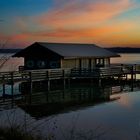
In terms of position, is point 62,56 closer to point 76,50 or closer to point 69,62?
point 69,62

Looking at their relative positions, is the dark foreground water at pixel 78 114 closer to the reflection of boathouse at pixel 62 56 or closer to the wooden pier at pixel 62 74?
the wooden pier at pixel 62 74

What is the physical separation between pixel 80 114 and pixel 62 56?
1862 centimetres

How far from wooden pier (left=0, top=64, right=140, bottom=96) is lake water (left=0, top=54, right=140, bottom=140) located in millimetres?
1754

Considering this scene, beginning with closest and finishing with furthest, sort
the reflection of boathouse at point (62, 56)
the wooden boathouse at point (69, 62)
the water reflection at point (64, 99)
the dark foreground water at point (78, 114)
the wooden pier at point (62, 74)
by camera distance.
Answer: the dark foreground water at point (78, 114) → the water reflection at point (64, 99) → the wooden pier at point (62, 74) → the wooden boathouse at point (69, 62) → the reflection of boathouse at point (62, 56)

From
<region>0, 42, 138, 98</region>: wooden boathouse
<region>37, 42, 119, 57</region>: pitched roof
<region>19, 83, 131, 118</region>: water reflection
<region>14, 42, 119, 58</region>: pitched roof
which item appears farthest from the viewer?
<region>37, 42, 119, 57</region>: pitched roof

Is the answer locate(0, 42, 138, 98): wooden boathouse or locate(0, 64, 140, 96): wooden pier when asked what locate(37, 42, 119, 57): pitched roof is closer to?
locate(0, 42, 138, 98): wooden boathouse

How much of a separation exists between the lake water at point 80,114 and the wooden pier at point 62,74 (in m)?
1.75

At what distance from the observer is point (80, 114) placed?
68.8ft

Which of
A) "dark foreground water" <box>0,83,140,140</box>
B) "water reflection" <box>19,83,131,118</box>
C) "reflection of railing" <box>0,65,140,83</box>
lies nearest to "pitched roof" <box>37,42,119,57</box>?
"reflection of railing" <box>0,65,140,83</box>

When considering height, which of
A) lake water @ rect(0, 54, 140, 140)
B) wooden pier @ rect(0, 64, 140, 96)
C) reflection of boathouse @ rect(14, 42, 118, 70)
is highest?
reflection of boathouse @ rect(14, 42, 118, 70)


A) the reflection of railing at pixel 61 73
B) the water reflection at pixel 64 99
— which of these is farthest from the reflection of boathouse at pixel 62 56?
the water reflection at pixel 64 99

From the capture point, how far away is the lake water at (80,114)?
1545 centimetres

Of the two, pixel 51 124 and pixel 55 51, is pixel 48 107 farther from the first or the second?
pixel 55 51

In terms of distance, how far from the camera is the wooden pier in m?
30.4
